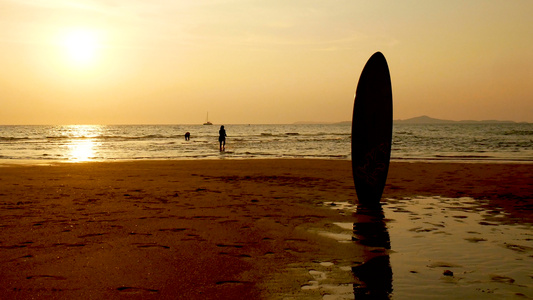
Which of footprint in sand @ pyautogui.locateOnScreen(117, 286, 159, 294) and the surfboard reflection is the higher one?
the surfboard reflection

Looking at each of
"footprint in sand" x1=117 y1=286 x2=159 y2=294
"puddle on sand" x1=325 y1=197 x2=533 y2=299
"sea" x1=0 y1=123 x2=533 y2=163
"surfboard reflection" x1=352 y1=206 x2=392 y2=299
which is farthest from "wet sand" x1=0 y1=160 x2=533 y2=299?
"sea" x1=0 y1=123 x2=533 y2=163

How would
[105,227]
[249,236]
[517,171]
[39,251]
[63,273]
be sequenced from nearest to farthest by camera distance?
1. [63,273]
2. [39,251]
3. [249,236]
4. [105,227]
5. [517,171]

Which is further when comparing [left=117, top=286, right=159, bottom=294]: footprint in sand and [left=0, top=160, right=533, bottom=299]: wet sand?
[left=0, top=160, right=533, bottom=299]: wet sand

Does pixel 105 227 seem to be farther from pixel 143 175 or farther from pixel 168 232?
pixel 143 175

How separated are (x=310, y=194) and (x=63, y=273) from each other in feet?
20.6

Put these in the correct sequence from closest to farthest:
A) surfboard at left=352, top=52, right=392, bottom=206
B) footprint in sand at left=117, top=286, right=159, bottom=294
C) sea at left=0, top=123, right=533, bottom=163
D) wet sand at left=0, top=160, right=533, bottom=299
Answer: footprint in sand at left=117, top=286, right=159, bottom=294 < wet sand at left=0, top=160, right=533, bottom=299 < surfboard at left=352, top=52, right=392, bottom=206 < sea at left=0, top=123, right=533, bottom=163

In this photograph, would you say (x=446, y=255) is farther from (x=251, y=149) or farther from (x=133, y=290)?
(x=251, y=149)

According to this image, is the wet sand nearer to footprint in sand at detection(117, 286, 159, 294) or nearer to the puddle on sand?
footprint in sand at detection(117, 286, 159, 294)

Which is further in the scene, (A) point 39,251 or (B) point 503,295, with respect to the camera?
(A) point 39,251

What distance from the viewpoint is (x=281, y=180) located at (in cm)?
1276

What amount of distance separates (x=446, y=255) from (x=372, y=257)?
2.67 feet

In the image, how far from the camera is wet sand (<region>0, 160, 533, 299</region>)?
4250 millimetres

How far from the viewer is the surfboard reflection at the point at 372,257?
4082 millimetres

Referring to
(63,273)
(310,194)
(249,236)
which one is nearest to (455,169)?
(310,194)
